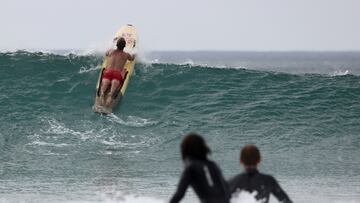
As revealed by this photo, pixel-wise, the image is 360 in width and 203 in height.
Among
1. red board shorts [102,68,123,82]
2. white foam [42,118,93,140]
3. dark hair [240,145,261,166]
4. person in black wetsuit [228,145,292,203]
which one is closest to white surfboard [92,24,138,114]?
red board shorts [102,68,123,82]

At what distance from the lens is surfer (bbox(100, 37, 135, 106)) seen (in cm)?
1636

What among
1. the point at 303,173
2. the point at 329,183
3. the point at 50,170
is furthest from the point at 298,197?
the point at 50,170

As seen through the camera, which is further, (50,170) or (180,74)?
(180,74)

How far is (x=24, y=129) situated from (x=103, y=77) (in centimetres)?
204

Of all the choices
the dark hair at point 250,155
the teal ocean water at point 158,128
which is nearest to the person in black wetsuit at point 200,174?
the dark hair at point 250,155

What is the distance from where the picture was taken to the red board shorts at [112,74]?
1638 centimetres

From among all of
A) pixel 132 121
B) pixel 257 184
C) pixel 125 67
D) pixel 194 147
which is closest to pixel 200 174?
pixel 194 147

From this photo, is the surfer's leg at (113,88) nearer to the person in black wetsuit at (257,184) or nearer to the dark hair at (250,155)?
the person in black wetsuit at (257,184)

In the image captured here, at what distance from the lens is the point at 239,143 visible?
15250 millimetres

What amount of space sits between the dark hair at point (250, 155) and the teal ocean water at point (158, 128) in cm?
344

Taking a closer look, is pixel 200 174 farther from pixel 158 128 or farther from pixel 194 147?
pixel 158 128

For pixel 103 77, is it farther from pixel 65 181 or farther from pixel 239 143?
pixel 65 181

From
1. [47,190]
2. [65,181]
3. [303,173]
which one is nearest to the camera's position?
[47,190]

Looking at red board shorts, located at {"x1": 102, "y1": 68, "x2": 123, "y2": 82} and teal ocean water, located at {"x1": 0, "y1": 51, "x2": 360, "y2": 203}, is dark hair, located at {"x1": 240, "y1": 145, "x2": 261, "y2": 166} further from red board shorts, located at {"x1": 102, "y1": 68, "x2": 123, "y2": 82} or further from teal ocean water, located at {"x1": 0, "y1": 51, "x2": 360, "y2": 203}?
red board shorts, located at {"x1": 102, "y1": 68, "x2": 123, "y2": 82}
